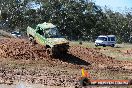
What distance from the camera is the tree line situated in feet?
268

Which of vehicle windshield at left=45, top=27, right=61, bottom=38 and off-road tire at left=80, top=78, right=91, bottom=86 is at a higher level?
vehicle windshield at left=45, top=27, right=61, bottom=38

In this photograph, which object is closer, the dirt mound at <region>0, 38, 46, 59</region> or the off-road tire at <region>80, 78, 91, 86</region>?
the off-road tire at <region>80, 78, 91, 86</region>

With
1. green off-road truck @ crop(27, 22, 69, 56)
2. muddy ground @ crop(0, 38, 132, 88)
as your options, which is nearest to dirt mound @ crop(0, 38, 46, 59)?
muddy ground @ crop(0, 38, 132, 88)

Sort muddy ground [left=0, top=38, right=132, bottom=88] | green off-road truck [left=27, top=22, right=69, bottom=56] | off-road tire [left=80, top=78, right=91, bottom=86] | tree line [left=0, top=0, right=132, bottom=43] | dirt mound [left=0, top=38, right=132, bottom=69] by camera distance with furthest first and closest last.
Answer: tree line [left=0, top=0, right=132, bottom=43]
green off-road truck [left=27, top=22, right=69, bottom=56]
dirt mound [left=0, top=38, right=132, bottom=69]
muddy ground [left=0, top=38, right=132, bottom=88]
off-road tire [left=80, top=78, right=91, bottom=86]

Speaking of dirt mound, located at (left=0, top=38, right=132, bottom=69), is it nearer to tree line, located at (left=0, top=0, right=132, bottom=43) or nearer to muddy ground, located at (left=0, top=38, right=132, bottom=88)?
muddy ground, located at (left=0, top=38, right=132, bottom=88)

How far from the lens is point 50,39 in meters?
27.8

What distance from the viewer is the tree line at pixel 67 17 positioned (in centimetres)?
8156

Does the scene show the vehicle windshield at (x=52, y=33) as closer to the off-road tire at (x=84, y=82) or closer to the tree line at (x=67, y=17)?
the off-road tire at (x=84, y=82)

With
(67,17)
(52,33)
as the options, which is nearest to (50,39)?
(52,33)

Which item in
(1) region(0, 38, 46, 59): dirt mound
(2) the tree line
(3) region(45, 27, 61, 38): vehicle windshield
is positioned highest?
(2) the tree line

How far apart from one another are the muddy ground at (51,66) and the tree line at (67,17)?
48772 mm

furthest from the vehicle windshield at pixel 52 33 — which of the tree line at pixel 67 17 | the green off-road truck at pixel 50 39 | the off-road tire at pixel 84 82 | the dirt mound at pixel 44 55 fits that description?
the tree line at pixel 67 17

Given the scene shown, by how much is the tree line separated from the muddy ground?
160 feet

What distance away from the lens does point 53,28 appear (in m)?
29.2
